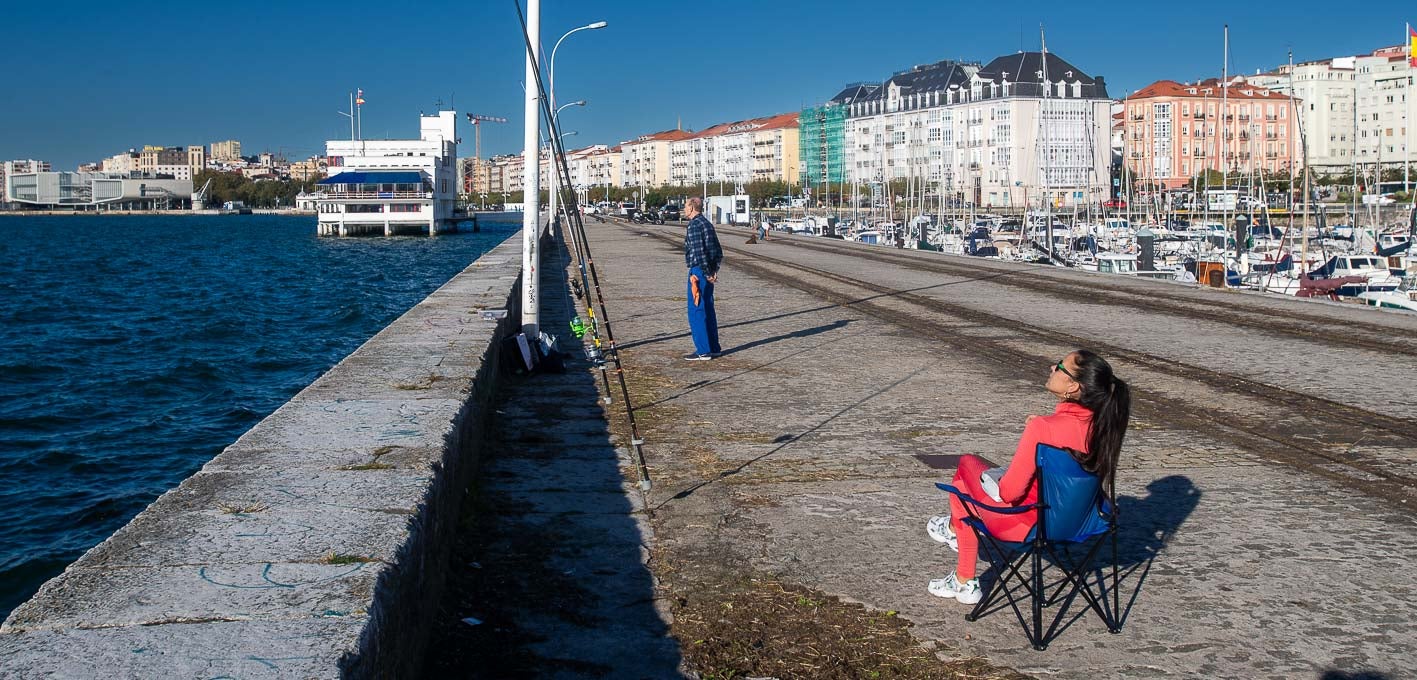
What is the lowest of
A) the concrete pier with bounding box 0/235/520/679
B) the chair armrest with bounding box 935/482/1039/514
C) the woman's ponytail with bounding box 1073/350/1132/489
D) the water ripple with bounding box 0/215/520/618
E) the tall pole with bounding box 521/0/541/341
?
the water ripple with bounding box 0/215/520/618

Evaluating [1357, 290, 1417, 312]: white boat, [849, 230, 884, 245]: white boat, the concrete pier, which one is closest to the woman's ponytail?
the concrete pier

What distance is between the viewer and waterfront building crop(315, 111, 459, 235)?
4680 inches

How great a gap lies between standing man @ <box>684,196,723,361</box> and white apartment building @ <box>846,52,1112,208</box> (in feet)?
359

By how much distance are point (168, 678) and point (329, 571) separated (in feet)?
2.84

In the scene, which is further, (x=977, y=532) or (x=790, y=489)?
(x=790, y=489)

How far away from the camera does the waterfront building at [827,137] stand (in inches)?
6334

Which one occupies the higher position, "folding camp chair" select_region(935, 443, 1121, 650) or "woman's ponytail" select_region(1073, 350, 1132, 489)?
"woman's ponytail" select_region(1073, 350, 1132, 489)

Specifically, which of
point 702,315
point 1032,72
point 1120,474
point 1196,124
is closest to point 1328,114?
point 1196,124

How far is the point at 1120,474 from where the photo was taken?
743 cm

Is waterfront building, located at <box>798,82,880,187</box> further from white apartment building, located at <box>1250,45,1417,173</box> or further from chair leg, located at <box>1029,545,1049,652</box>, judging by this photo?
chair leg, located at <box>1029,545,1049,652</box>

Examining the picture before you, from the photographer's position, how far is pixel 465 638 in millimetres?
4734

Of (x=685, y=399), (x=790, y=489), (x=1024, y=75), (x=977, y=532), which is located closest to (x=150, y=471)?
(x=685, y=399)

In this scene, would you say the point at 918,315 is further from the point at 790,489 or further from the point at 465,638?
the point at 465,638

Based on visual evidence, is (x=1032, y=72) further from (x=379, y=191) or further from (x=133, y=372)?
(x=133, y=372)
